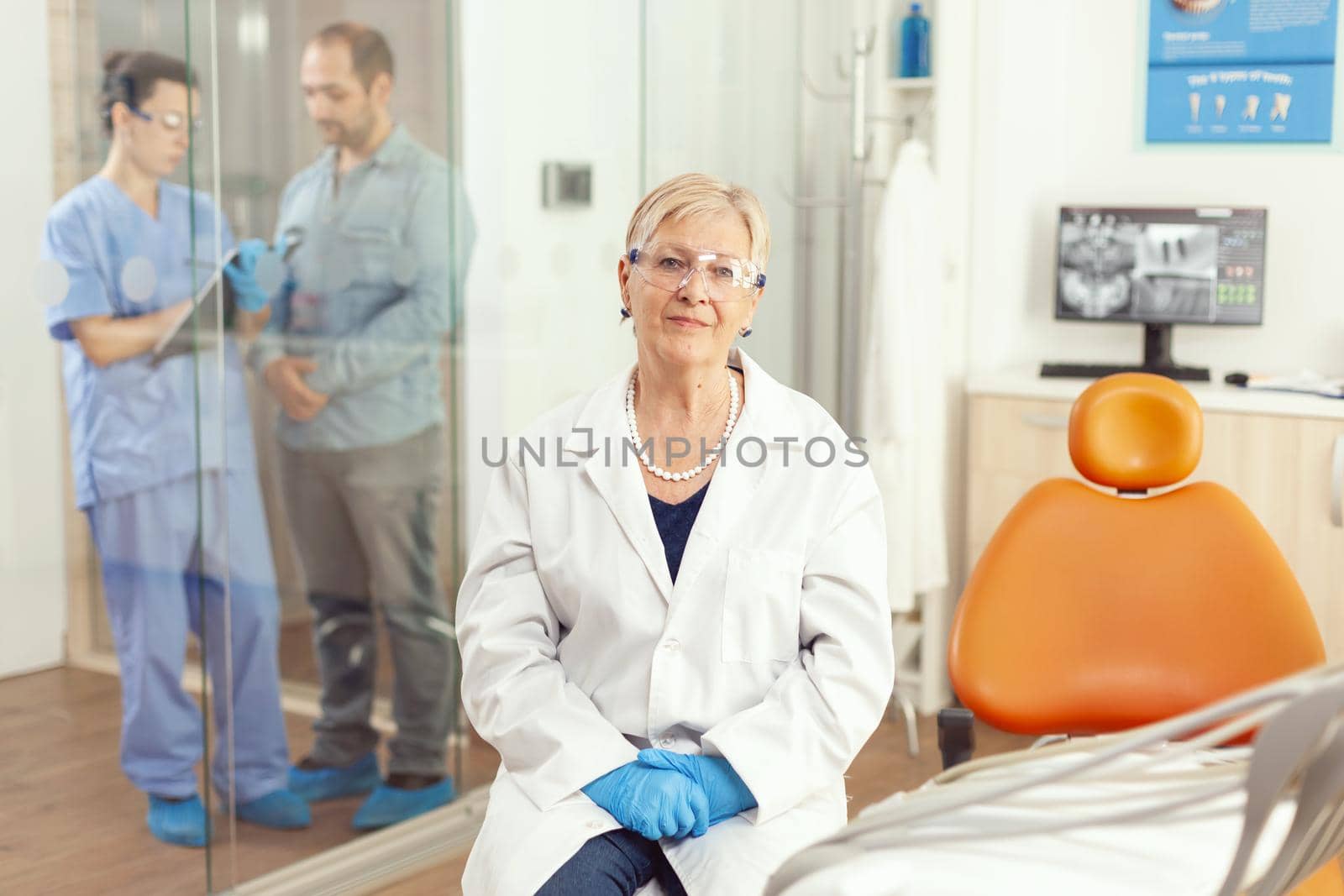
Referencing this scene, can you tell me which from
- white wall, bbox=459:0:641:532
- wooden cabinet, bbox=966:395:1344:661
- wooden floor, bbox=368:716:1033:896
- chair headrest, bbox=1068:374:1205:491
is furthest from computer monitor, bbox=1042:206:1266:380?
chair headrest, bbox=1068:374:1205:491

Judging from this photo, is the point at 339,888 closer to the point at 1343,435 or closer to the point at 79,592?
the point at 79,592

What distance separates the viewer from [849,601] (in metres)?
Answer: 1.67

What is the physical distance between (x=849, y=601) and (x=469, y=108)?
1.62 m

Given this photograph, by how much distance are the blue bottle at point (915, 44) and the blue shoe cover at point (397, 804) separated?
82.5 inches

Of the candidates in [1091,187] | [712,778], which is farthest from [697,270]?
[1091,187]

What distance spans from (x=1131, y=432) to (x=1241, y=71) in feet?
6.36

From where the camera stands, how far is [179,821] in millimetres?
2273

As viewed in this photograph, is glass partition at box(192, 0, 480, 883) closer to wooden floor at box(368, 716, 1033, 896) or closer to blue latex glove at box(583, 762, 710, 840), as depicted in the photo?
wooden floor at box(368, 716, 1033, 896)

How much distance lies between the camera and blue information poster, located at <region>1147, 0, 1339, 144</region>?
340cm

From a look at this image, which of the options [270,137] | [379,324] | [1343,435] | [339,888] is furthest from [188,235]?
[1343,435]

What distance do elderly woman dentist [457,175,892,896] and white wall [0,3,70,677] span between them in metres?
0.75

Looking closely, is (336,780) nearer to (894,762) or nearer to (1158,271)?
(894,762)

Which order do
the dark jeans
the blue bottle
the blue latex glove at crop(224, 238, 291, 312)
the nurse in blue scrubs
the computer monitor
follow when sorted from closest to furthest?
1. the dark jeans
2. the nurse in blue scrubs
3. the blue latex glove at crop(224, 238, 291, 312)
4. the computer monitor
5. the blue bottle

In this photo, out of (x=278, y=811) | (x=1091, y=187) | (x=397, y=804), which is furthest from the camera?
(x=1091, y=187)
